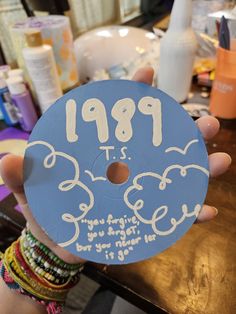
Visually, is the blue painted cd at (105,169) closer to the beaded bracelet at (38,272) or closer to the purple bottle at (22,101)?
the beaded bracelet at (38,272)

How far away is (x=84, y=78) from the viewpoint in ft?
2.63

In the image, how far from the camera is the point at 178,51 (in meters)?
0.59

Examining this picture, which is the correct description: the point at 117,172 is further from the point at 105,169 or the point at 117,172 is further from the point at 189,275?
the point at 189,275

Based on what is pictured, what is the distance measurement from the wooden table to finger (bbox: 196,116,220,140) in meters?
0.14

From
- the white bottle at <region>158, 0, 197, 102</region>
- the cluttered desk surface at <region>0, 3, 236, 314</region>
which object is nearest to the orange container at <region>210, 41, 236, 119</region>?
the white bottle at <region>158, 0, 197, 102</region>

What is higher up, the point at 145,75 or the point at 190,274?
the point at 145,75

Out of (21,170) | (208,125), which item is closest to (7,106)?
(21,170)

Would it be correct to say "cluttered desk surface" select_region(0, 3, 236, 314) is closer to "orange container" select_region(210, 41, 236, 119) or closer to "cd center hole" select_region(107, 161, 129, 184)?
"cd center hole" select_region(107, 161, 129, 184)

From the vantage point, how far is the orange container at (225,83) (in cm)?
56

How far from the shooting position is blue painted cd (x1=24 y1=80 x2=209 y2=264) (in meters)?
0.32

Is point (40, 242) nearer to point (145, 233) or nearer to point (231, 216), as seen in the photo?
point (145, 233)

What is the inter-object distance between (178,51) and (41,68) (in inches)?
11.9

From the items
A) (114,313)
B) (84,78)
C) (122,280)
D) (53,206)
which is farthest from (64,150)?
(84,78)

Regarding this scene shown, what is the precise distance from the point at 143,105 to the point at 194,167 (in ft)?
0.33
